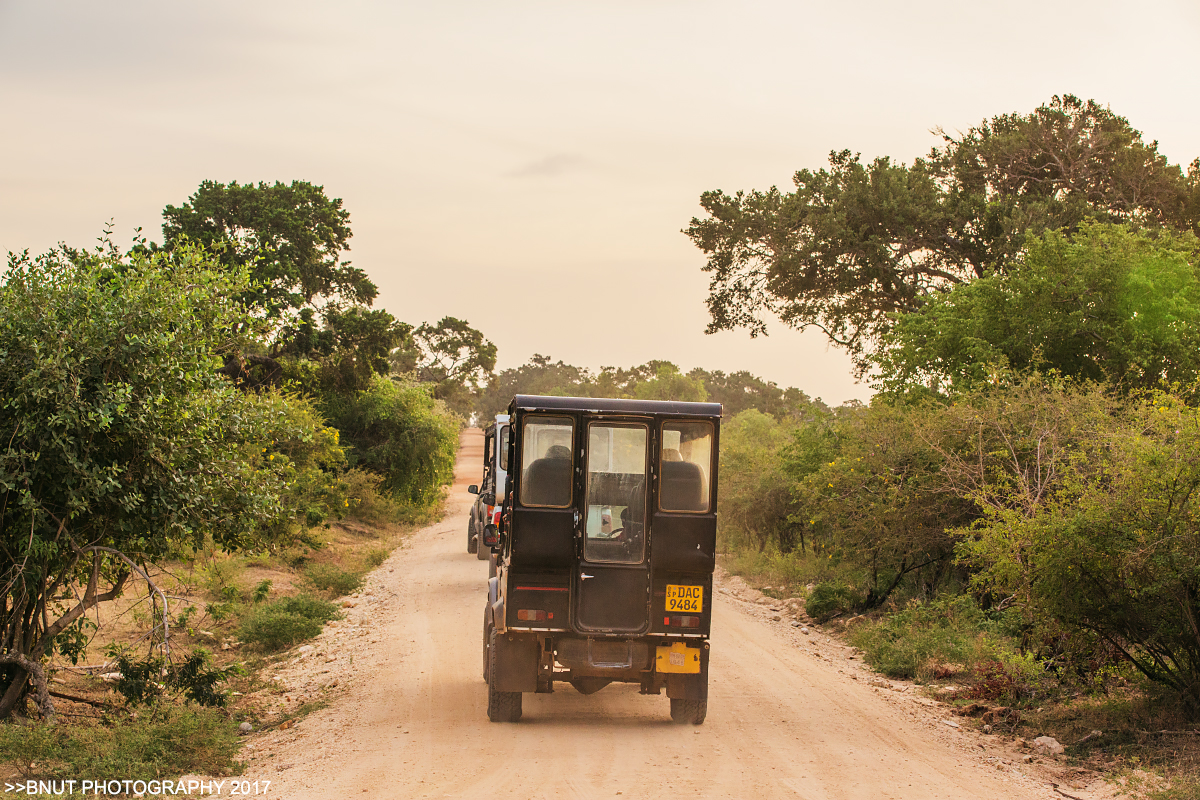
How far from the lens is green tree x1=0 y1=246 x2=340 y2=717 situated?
8148 millimetres

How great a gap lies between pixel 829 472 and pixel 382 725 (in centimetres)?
1019

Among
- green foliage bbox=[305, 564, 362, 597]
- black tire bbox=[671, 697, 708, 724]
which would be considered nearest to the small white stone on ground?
black tire bbox=[671, 697, 708, 724]

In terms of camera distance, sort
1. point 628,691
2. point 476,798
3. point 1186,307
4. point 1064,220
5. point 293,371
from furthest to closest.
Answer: point 293,371, point 1064,220, point 1186,307, point 628,691, point 476,798

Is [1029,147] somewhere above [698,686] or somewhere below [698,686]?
above

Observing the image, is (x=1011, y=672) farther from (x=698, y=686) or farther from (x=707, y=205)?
(x=707, y=205)

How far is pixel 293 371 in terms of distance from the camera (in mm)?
31328

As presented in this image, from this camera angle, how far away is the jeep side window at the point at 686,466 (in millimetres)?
8977

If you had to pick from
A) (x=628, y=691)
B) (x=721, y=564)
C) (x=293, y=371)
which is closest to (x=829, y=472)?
(x=628, y=691)

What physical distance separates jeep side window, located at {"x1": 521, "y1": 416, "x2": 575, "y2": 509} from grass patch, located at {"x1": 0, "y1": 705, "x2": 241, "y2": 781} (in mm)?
3474

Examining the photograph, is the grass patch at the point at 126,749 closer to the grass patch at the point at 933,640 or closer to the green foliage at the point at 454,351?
the grass patch at the point at 933,640

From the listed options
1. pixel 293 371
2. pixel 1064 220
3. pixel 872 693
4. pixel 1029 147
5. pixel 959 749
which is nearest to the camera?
pixel 959 749

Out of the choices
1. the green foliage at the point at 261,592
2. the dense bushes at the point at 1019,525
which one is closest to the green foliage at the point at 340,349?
the green foliage at the point at 261,592

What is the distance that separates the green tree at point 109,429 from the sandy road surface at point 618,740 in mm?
2379

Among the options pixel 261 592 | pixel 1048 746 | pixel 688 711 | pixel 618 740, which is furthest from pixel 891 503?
pixel 261 592
